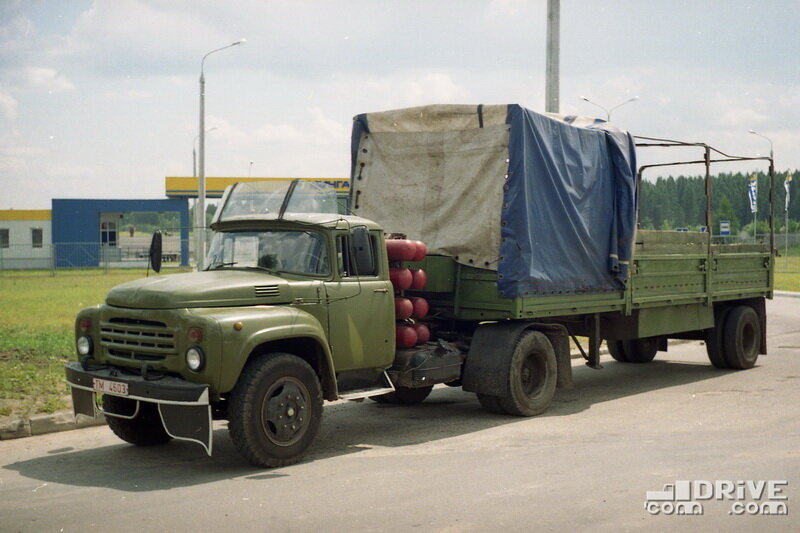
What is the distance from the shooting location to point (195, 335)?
270 inches

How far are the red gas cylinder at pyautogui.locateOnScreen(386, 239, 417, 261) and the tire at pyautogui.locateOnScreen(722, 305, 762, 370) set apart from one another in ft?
22.0

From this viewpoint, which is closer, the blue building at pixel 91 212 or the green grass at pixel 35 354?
the green grass at pixel 35 354

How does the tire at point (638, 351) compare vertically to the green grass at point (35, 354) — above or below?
below

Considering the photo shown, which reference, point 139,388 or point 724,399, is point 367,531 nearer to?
point 139,388

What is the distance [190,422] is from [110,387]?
2.90 ft

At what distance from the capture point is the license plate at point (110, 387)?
7.10 metres

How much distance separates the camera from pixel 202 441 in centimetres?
683

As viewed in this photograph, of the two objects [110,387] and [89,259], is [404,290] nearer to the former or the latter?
[110,387]

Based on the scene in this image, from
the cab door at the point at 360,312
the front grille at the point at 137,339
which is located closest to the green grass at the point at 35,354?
the front grille at the point at 137,339

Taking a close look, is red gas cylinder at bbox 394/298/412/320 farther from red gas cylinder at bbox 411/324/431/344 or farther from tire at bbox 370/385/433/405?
tire at bbox 370/385/433/405

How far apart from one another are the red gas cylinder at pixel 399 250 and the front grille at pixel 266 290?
1.74 meters

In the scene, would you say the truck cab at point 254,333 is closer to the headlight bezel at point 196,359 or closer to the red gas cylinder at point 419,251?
the headlight bezel at point 196,359

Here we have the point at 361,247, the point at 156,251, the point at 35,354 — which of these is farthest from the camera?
the point at 35,354

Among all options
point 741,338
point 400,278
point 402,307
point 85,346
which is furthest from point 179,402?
point 741,338
